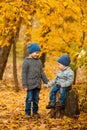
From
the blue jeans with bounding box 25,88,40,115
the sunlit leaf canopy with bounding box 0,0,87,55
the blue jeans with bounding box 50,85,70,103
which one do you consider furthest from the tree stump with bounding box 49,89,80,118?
the sunlit leaf canopy with bounding box 0,0,87,55

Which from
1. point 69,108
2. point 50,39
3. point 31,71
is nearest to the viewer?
point 31,71

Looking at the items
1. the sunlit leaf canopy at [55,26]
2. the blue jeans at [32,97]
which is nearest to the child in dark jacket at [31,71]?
the blue jeans at [32,97]

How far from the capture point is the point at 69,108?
26.8 feet

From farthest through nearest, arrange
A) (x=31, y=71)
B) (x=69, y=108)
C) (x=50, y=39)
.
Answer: (x=50, y=39) → (x=69, y=108) → (x=31, y=71)

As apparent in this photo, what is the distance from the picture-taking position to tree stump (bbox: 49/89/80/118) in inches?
318

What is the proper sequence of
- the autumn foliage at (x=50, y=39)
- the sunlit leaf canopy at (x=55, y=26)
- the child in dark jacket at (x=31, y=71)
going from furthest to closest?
the sunlit leaf canopy at (x=55, y=26) → the child in dark jacket at (x=31, y=71) → the autumn foliage at (x=50, y=39)

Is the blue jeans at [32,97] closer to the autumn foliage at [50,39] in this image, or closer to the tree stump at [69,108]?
the autumn foliage at [50,39]

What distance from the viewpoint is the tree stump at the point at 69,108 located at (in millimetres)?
8078

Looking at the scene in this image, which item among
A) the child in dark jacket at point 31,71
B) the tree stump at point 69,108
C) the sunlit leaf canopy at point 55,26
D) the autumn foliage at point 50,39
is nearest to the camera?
the autumn foliage at point 50,39

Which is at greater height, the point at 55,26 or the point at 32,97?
the point at 55,26

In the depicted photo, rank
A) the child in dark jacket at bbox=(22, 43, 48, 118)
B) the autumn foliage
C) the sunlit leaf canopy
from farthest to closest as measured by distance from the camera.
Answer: the sunlit leaf canopy → the child in dark jacket at bbox=(22, 43, 48, 118) → the autumn foliage

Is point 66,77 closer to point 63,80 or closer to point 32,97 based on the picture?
point 63,80

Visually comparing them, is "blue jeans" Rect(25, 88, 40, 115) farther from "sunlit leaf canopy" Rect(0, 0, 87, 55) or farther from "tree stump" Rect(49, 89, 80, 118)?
"sunlit leaf canopy" Rect(0, 0, 87, 55)

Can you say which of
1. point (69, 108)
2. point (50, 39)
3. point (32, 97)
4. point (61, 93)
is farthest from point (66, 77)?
point (50, 39)
